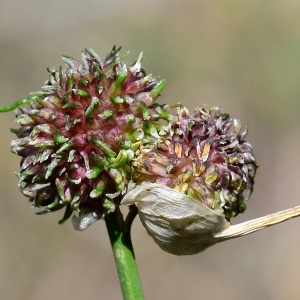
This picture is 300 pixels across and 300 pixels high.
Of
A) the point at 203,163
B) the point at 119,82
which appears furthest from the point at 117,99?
the point at 203,163

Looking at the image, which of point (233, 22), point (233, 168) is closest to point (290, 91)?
point (233, 22)

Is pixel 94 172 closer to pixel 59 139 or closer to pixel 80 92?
pixel 59 139

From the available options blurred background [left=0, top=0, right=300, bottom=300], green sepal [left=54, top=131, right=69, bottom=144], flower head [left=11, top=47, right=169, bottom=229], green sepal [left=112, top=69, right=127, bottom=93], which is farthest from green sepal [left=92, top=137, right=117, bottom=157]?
blurred background [left=0, top=0, right=300, bottom=300]

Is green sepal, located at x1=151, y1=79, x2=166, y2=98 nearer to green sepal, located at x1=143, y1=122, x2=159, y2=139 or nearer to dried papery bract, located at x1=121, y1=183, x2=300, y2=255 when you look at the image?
green sepal, located at x1=143, y1=122, x2=159, y2=139

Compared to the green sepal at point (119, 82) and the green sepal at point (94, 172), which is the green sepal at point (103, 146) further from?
the green sepal at point (119, 82)

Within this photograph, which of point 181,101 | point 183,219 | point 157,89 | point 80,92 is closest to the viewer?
point 183,219

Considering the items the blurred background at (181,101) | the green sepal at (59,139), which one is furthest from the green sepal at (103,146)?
the blurred background at (181,101)

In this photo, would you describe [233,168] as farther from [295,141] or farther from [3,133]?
[3,133]
